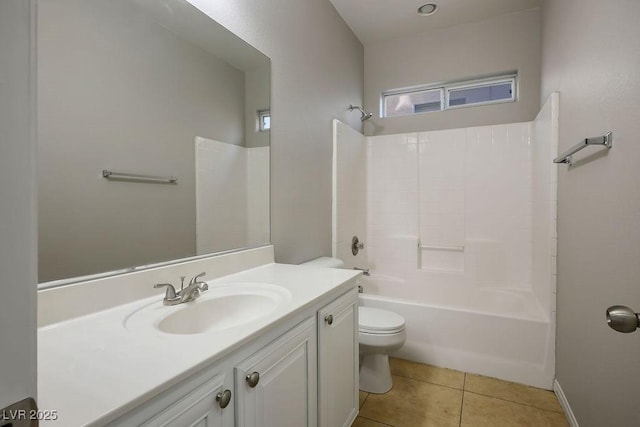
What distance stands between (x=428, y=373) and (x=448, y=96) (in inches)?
97.6

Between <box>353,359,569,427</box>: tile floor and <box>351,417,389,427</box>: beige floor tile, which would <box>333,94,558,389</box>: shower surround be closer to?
<box>353,359,569,427</box>: tile floor

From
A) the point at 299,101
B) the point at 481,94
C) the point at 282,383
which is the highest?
the point at 481,94

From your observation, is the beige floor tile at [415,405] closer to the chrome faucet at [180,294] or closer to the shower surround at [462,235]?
the shower surround at [462,235]

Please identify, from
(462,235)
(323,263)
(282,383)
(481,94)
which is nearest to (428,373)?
(323,263)

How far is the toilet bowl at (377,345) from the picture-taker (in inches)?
74.5

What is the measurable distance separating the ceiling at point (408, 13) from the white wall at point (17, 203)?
108 inches

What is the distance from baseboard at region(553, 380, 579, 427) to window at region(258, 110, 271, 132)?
7.24 feet

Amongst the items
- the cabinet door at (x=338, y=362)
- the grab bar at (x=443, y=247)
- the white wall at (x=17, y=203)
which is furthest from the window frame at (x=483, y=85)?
the white wall at (x=17, y=203)

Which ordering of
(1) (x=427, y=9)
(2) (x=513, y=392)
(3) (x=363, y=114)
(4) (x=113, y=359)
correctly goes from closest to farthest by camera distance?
(4) (x=113, y=359), (2) (x=513, y=392), (1) (x=427, y=9), (3) (x=363, y=114)

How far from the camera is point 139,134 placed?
1139 millimetres

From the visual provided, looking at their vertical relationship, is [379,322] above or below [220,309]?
below

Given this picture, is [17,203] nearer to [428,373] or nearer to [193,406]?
[193,406]

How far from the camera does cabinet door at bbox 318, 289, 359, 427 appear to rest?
121 centimetres

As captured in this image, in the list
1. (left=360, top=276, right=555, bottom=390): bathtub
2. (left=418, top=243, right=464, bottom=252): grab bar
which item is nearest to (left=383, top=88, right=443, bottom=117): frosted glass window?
(left=418, top=243, right=464, bottom=252): grab bar
